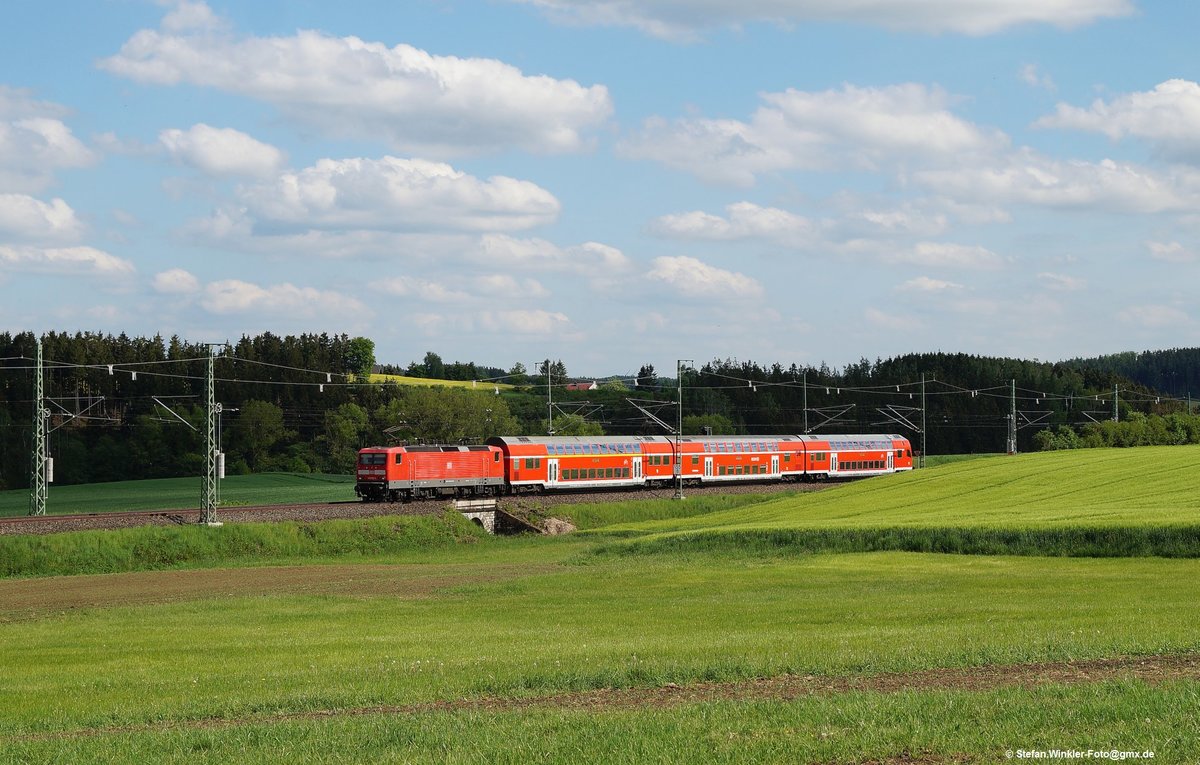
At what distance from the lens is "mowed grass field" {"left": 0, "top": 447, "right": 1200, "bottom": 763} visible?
41.1 ft

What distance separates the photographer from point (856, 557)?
43812 millimetres

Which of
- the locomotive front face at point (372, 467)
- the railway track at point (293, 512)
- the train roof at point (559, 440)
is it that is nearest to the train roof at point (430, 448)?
the locomotive front face at point (372, 467)

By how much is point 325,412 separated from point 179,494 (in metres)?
41.1

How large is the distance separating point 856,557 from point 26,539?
3503 centimetres

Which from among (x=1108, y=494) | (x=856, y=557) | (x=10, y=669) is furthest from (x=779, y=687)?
(x=1108, y=494)

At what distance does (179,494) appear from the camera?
100312 millimetres

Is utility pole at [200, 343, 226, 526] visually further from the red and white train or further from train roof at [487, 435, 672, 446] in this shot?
train roof at [487, 435, 672, 446]

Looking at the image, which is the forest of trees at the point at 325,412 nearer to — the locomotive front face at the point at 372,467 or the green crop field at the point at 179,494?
the green crop field at the point at 179,494

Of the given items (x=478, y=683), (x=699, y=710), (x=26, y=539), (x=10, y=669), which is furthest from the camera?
(x=26, y=539)

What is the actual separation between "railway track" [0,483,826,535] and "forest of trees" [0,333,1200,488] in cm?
2263

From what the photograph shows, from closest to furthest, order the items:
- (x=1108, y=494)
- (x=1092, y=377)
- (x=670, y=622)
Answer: (x=670, y=622)
(x=1108, y=494)
(x=1092, y=377)

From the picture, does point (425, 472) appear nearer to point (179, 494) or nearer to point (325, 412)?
point (179, 494)

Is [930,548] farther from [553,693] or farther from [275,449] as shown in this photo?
[275,449]

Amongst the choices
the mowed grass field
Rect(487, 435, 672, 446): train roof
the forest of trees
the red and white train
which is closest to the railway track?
the red and white train
